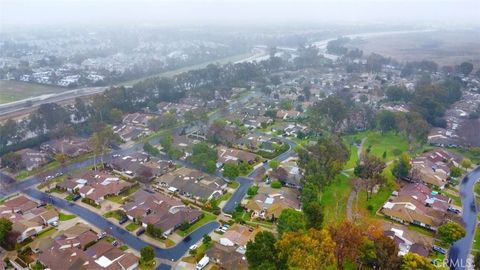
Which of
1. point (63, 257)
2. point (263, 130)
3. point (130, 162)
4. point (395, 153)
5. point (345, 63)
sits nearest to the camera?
point (63, 257)

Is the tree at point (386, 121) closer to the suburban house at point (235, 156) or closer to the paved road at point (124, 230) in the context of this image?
the suburban house at point (235, 156)

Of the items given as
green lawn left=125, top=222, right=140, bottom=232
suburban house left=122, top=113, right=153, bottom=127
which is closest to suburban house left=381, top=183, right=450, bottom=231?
green lawn left=125, top=222, right=140, bottom=232

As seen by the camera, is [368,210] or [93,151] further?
[93,151]

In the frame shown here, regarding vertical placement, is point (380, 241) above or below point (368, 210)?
above

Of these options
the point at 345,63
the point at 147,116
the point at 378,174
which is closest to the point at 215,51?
the point at 345,63

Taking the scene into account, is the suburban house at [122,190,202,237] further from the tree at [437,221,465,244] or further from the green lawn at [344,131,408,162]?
the green lawn at [344,131,408,162]

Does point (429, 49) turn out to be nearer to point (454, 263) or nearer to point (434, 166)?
point (434, 166)

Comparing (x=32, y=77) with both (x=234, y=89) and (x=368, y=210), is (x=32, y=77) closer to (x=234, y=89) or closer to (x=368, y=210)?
(x=234, y=89)

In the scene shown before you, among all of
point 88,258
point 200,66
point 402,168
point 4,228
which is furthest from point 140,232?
point 200,66
